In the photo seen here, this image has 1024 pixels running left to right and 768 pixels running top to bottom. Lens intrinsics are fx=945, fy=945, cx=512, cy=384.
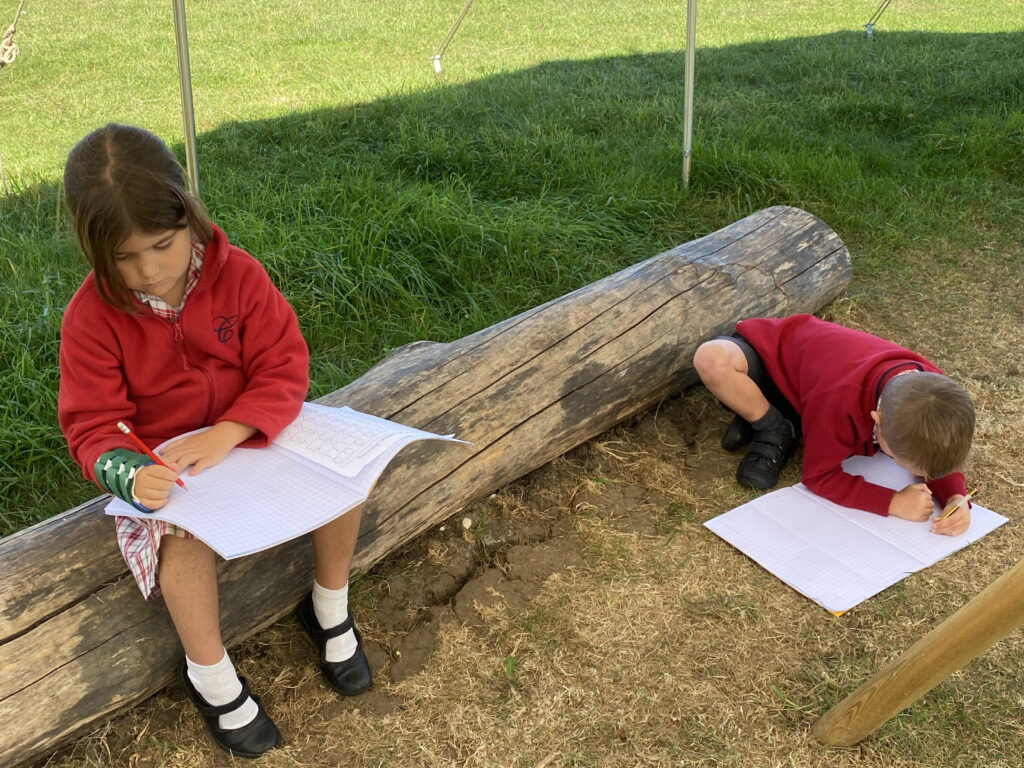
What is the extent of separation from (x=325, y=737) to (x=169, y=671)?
1.20 feet

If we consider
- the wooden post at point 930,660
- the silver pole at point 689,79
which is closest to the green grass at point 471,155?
the silver pole at point 689,79

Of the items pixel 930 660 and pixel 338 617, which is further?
pixel 338 617

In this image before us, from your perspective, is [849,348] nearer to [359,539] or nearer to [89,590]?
[359,539]

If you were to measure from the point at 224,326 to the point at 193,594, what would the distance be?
1.83 feet

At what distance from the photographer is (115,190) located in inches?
67.9

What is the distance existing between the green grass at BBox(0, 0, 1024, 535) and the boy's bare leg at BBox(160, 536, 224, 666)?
2.99 ft

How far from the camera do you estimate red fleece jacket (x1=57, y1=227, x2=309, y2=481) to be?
6.14 ft

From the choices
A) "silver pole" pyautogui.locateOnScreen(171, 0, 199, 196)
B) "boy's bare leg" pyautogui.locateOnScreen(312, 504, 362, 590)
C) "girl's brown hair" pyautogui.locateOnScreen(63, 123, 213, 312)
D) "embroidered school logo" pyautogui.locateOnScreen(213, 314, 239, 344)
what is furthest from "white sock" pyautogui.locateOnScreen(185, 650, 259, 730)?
"silver pole" pyautogui.locateOnScreen(171, 0, 199, 196)

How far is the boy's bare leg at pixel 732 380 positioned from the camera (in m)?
2.87

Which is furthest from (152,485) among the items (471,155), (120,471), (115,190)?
(471,155)

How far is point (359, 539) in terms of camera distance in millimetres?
→ 2359

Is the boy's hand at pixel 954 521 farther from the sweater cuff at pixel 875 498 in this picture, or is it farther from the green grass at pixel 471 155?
the green grass at pixel 471 155

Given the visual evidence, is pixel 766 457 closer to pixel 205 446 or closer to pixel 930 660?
pixel 930 660

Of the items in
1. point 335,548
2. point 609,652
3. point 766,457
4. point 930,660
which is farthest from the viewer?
point 766,457
